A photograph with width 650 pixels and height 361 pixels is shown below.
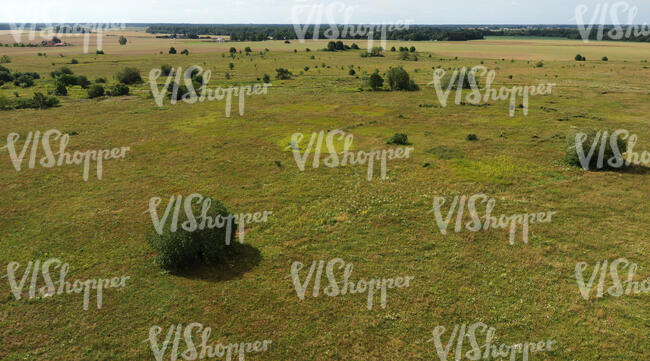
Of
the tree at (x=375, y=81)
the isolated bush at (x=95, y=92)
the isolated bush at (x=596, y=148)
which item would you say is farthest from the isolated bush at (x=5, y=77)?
the isolated bush at (x=596, y=148)

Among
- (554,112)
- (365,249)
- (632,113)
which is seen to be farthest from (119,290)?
(632,113)

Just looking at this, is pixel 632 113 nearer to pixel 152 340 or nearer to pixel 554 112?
pixel 554 112

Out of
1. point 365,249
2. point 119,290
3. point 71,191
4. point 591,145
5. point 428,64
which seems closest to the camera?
point 119,290
